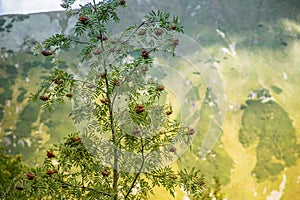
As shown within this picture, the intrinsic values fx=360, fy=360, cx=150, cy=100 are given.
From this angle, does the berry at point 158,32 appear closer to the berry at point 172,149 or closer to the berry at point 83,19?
the berry at point 83,19

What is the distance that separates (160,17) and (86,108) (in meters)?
3.17

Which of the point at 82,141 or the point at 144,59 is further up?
the point at 144,59

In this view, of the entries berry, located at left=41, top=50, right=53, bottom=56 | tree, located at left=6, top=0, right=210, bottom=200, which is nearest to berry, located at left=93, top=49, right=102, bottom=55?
tree, located at left=6, top=0, right=210, bottom=200

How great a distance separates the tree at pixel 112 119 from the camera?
30.5ft

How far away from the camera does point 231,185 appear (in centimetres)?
18750

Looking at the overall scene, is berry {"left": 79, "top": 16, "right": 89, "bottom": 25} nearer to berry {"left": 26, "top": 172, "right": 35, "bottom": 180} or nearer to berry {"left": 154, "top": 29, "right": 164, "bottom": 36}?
berry {"left": 154, "top": 29, "right": 164, "bottom": 36}

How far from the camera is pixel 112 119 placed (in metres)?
9.76

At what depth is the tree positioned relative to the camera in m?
9.29

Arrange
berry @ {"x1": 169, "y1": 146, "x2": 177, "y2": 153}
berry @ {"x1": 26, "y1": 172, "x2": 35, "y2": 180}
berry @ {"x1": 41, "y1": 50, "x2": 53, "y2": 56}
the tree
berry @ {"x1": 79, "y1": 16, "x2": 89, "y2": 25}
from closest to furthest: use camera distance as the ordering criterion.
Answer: berry @ {"x1": 26, "y1": 172, "x2": 35, "y2": 180} → berry @ {"x1": 79, "y1": 16, "x2": 89, "y2": 25} → berry @ {"x1": 41, "y1": 50, "x2": 53, "y2": 56} → the tree → berry @ {"x1": 169, "y1": 146, "x2": 177, "y2": 153}

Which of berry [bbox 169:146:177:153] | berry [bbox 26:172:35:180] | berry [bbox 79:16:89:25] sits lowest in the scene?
berry [bbox 26:172:35:180]

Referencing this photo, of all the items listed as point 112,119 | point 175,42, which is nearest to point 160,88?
point 175,42

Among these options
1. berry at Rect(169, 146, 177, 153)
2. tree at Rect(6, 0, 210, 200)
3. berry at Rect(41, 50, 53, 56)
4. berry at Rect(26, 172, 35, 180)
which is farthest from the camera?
berry at Rect(169, 146, 177, 153)

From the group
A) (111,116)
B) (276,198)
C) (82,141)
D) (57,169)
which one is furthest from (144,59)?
(276,198)

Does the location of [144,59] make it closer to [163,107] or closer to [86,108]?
[163,107]
